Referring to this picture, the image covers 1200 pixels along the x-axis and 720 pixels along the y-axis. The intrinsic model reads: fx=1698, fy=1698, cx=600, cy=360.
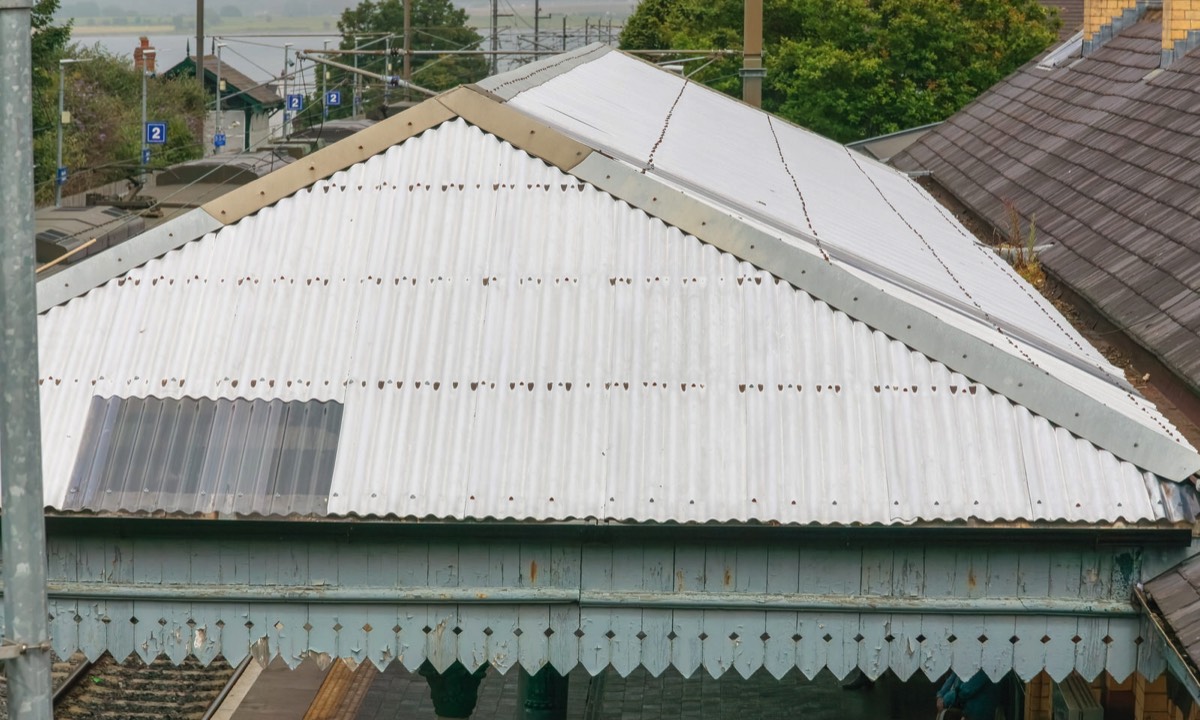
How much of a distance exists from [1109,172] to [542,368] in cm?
933

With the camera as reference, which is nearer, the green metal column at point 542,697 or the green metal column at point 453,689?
the green metal column at point 453,689

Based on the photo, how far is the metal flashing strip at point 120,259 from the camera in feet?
29.3

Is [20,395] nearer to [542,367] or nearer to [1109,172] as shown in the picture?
[542,367]

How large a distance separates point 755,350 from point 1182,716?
3.27 meters

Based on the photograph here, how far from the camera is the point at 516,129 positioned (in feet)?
30.9

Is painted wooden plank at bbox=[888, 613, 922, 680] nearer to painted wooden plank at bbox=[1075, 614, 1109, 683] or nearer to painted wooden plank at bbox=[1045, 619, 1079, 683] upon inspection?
painted wooden plank at bbox=[1045, 619, 1079, 683]

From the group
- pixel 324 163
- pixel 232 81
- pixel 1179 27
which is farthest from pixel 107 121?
pixel 324 163

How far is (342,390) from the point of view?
27.5 feet

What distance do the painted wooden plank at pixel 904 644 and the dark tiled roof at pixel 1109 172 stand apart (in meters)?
3.07

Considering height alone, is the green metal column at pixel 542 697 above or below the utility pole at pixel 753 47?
below

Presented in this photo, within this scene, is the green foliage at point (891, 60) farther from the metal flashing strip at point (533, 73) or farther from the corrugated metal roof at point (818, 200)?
the corrugated metal roof at point (818, 200)

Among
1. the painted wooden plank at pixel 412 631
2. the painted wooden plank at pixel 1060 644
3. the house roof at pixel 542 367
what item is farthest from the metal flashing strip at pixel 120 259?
the painted wooden plank at pixel 1060 644

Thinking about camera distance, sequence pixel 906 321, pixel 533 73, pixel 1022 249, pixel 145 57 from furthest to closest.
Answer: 1. pixel 145 57
2. pixel 1022 249
3. pixel 533 73
4. pixel 906 321

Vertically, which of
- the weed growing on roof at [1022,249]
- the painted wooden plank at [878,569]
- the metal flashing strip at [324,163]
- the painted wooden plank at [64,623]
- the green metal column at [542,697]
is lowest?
the green metal column at [542,697]
